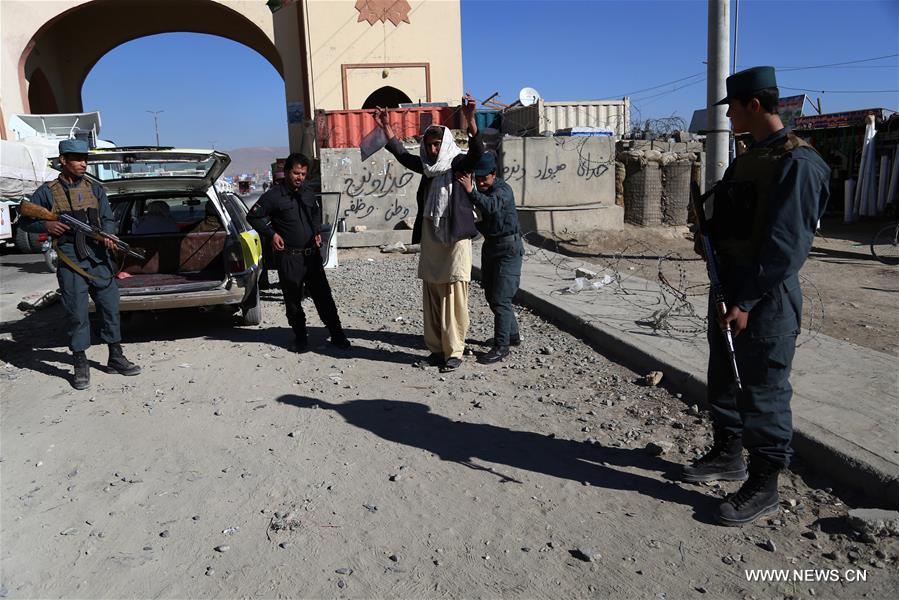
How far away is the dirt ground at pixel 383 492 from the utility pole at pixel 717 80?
376 cm

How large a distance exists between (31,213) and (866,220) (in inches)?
638

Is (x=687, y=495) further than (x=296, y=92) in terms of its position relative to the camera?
No

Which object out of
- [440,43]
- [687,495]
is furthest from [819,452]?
[440,43]

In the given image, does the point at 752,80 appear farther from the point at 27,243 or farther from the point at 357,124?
the point at 357,124

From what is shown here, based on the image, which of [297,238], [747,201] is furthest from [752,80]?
[297,238]

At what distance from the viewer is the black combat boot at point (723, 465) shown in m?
3.08

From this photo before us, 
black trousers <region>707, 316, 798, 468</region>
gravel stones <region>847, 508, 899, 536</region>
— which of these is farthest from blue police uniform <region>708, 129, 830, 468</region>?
gravel stones <region>847, 508, 899, 536</region>

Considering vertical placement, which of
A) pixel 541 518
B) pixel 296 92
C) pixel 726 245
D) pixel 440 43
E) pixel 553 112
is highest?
pixel 440 43

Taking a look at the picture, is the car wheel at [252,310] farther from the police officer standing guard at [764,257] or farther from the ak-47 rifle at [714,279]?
the police officer standing guard at [764,257]

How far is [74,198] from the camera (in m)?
4.96

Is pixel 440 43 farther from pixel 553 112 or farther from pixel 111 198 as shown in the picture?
pixel 111 198

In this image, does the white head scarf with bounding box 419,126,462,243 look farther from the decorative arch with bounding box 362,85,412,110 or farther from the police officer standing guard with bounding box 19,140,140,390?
the decorative arch with bounding box 362,85,412,110

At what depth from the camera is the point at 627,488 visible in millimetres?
3129

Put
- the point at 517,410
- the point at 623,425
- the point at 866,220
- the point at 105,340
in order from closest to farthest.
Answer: the point at 623,425 → the point at 517,410 → the point at 105,340 → the point at 866,220
